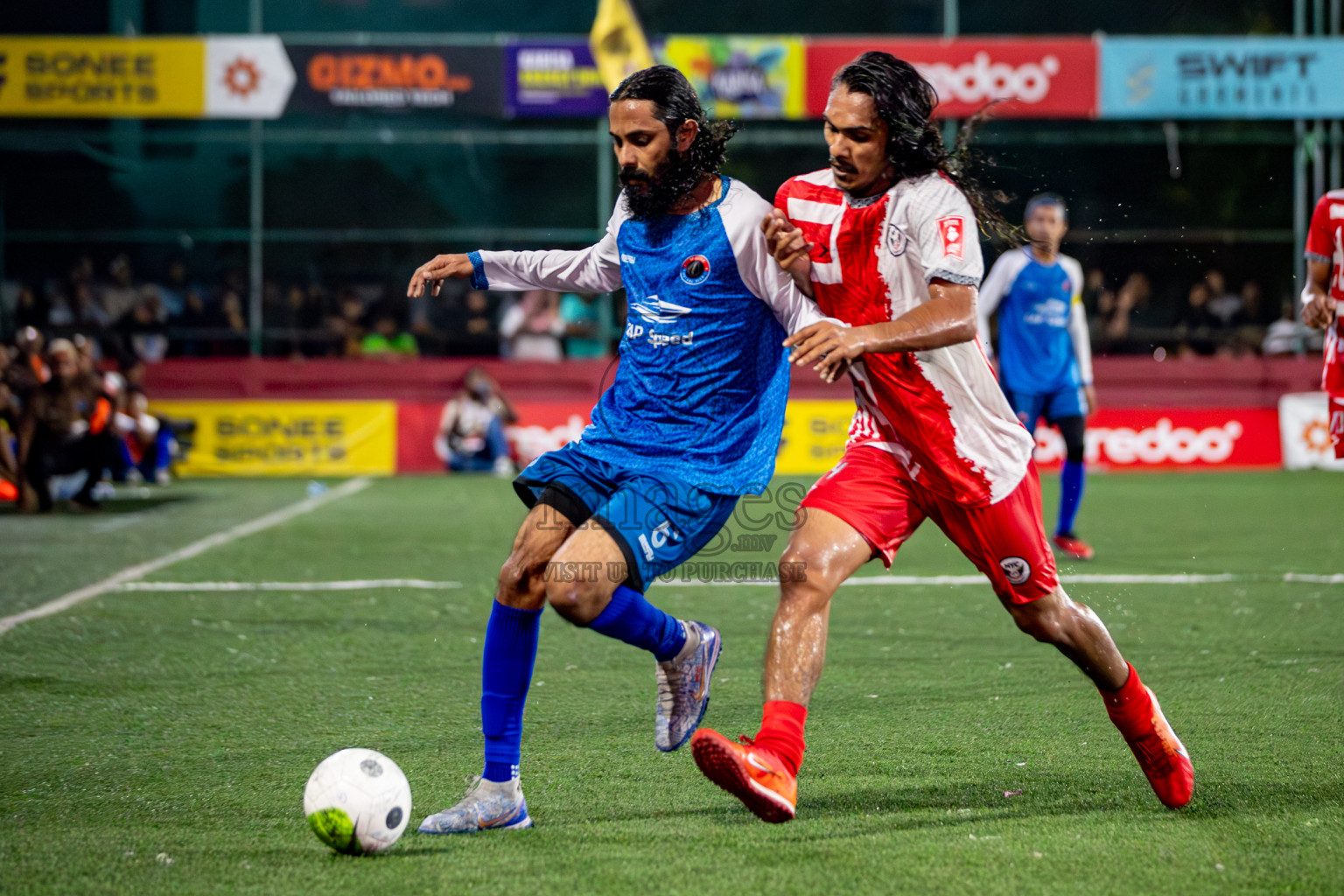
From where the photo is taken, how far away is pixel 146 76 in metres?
18.0

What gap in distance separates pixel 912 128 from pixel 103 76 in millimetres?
16977

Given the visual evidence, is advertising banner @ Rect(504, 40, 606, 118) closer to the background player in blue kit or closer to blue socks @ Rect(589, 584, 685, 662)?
the background player in blue kit

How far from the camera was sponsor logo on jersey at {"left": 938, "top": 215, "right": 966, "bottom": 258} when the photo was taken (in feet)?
11.6

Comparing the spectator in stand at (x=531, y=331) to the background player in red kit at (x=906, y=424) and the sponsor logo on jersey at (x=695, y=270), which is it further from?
the background player in red kit at (x=906, y=424)

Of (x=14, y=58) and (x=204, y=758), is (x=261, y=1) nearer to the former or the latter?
(x=14, y=58)

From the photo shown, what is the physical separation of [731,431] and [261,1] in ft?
64.1

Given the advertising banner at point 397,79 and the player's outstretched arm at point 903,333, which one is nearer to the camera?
the player's outstretched arm at point 903,333

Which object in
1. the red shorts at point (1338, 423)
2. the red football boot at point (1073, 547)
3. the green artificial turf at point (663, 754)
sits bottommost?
the green artificial turf at point (663, 754)

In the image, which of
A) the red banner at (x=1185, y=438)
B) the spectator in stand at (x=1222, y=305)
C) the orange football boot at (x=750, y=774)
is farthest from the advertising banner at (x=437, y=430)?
the orange football boot at (x=750, y=774)

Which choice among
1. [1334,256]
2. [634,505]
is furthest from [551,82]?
[634,505]

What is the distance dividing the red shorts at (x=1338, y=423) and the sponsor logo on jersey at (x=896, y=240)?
286cm

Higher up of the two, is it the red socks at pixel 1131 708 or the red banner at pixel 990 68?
the red banner at pixel 990 68

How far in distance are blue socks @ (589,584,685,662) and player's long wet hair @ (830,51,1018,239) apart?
1.37 metres

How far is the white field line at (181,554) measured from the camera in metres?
7.09
